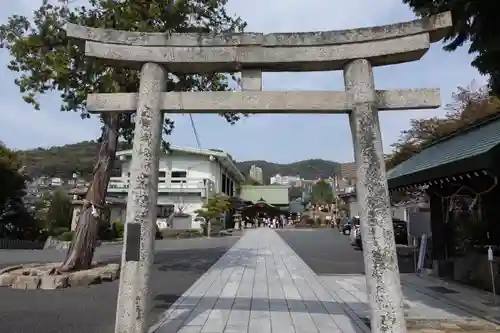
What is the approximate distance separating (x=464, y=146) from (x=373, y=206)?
545 centimetres

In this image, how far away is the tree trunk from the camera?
11.7 m

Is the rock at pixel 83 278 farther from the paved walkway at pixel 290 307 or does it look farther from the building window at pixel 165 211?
the building window at pixel 165 211

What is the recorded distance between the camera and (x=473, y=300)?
29.6ft

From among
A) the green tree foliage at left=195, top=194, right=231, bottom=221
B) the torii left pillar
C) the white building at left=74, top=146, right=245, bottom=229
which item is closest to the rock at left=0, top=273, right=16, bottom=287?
the torii left pillar

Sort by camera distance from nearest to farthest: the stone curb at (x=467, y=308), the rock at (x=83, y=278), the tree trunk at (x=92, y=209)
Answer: the stone curb at (x=467, y=308) < the rock at (x=83, y=278) < the tree trunk at (x=92, y=209)

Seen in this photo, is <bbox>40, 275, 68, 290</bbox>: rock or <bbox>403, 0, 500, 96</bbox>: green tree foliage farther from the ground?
<bbox>403, 0, 500, 96</bbox>: green tree foliage

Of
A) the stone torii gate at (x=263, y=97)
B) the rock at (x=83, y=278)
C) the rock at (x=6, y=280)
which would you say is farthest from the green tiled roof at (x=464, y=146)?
the rock at (x=6, y=280)

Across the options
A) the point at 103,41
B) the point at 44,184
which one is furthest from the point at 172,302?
the point at 44,184

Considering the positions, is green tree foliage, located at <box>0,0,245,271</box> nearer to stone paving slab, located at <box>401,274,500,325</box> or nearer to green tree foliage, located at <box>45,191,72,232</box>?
stone paving slab, located at <box>401,274,500,325</box>

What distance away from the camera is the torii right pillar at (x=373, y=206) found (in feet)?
17.9

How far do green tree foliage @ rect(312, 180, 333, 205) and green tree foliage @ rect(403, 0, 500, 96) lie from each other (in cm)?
5588

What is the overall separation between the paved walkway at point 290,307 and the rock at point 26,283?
382 cm

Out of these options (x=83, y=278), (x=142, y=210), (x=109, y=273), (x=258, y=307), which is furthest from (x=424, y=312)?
(x=83, y=278)

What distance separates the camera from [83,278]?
10891 millimetres
